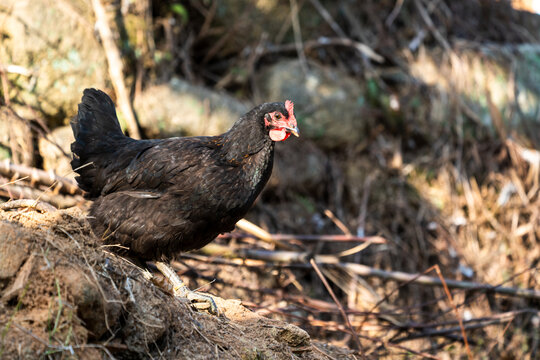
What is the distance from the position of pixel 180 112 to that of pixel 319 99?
2.06m

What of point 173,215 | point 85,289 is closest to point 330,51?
point 173,215

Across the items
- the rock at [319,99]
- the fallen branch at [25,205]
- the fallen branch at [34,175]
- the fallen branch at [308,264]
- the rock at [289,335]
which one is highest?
the rock at [319,99]

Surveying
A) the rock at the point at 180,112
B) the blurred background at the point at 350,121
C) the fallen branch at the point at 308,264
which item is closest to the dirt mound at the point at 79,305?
the fallen branch at the point at 308,264

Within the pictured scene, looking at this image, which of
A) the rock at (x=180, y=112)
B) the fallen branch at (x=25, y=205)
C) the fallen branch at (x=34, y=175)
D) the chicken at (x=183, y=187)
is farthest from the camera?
the rock at (x=180, y=112)

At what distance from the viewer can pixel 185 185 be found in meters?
3.49

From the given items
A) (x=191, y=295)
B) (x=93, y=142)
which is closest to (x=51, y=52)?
(x=93, y=142)

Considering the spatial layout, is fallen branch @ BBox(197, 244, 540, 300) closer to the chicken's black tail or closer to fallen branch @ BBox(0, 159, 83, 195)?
fallen branch @ BBox(0, 159, 83, 195)

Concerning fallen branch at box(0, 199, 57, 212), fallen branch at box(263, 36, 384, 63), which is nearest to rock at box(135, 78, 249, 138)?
fallen branch at box(263, 36, 384, 63)

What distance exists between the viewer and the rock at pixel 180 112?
240 inches

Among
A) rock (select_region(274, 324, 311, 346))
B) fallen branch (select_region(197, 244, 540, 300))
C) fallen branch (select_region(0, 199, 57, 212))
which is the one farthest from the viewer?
fallen branch (select_region(197, 244, 540, 300))

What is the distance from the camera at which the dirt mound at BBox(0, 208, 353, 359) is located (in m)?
1.86

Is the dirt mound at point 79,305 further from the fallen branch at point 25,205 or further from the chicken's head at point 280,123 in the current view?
the chicken's head at point 280,123

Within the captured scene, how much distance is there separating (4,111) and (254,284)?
3.15 meters

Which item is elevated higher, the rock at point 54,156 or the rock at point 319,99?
the rock at point 319,99
